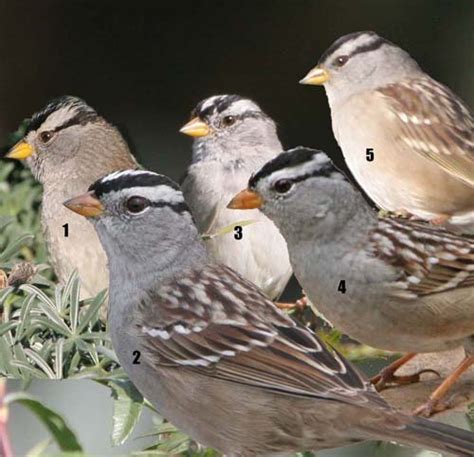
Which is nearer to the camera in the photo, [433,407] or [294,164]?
[294,164]

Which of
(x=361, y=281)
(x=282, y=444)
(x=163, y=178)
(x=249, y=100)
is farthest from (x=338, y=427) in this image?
(x=249, y=100)

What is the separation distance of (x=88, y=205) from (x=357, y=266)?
1.63ft

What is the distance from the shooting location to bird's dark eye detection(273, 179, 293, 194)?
2.46 m

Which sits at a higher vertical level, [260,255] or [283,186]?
[283,186]

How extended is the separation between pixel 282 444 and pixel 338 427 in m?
0.13

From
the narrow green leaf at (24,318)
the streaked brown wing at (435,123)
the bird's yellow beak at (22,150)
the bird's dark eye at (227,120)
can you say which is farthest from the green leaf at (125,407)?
the streaked brown wing at (435,123)

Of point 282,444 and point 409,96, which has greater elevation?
point 409,96

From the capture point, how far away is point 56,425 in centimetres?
224

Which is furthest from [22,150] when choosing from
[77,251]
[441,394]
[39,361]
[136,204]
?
[441,394]

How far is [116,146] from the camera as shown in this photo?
295 cm

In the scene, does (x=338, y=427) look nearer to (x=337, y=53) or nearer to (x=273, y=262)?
(x=273, y=262)

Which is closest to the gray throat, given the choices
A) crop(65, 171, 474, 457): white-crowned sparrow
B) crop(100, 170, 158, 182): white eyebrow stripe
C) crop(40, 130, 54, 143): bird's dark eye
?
crop(65, 171, 474, 457): white-crowned sparrow

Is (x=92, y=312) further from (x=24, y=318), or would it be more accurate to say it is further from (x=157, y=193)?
(x=157, y=193)

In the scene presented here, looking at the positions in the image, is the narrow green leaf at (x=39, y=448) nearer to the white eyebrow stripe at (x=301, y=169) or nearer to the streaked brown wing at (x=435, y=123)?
the white eyebrow stripe at (x=301, y=169)
